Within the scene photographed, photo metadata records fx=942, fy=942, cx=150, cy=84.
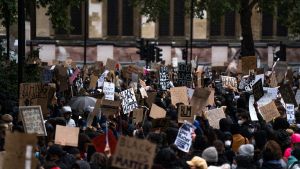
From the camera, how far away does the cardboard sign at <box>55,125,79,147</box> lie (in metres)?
12.1

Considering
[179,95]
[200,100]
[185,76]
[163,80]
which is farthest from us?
[185,76]

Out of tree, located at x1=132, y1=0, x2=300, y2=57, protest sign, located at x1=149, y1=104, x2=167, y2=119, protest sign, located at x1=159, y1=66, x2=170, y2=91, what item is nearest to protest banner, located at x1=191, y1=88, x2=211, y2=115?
protest sign, located at x1=149, y1=104, x2=167, y2=119

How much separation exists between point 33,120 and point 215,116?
3337 mm

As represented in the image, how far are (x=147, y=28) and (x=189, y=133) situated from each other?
119 ft

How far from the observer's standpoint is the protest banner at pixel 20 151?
9.09m

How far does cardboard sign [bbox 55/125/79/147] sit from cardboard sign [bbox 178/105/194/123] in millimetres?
2777

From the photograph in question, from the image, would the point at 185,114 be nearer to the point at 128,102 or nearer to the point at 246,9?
the point at 128,102

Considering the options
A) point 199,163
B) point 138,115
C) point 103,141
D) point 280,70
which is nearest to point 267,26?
point 280,70

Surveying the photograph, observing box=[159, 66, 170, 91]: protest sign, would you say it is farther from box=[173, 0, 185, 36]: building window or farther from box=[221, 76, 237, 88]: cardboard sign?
box=[173, 0, 185, 36]: building window

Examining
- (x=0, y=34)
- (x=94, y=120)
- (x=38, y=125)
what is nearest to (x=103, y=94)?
(x=94, y=120)

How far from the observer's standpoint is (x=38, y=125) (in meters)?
12.8

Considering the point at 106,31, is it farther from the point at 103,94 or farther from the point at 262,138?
the point at 262,138

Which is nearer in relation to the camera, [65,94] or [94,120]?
[94,120]

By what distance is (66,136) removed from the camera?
12094mm
